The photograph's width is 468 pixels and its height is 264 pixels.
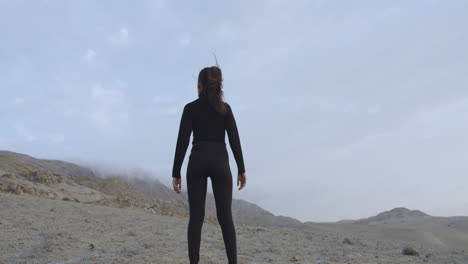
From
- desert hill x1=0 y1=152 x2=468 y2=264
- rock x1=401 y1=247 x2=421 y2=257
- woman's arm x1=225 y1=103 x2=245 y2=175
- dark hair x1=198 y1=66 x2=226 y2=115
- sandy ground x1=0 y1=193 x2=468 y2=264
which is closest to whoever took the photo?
dark hair x1=198 y1=66 x2=226 y2=115

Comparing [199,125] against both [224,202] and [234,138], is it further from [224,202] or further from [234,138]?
[224,202]

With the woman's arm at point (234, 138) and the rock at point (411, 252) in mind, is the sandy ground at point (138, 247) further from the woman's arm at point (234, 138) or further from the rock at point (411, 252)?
the woman's arm at point (234, 138)

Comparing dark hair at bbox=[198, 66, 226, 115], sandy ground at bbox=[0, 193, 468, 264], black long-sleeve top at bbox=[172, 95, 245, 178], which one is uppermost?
dark hair at bbox=[198, 66, 226, 115]

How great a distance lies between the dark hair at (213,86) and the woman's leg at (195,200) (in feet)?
1.91

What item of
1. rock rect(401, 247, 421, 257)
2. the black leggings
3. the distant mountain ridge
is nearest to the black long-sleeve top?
the black leggings

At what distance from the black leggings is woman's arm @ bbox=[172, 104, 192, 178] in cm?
13

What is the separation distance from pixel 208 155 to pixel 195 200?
440 mm

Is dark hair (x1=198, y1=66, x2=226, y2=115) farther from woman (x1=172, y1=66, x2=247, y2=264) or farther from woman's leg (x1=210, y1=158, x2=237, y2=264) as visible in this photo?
woman's leg (x1=210, y1=158, x2=237, y2=264)

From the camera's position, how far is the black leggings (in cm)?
339

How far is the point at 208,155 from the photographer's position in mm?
3408

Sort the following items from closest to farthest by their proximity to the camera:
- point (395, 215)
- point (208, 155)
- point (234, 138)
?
1. point (208, 155)
2. point (234, 138)
3. point (395, 215)

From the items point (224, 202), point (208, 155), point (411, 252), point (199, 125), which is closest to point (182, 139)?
point (199, 125)

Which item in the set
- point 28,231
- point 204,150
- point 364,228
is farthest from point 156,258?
point 364,228

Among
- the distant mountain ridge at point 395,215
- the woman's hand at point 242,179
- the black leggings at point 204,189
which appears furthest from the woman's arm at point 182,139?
the distant mountain ridge at point 395,215
